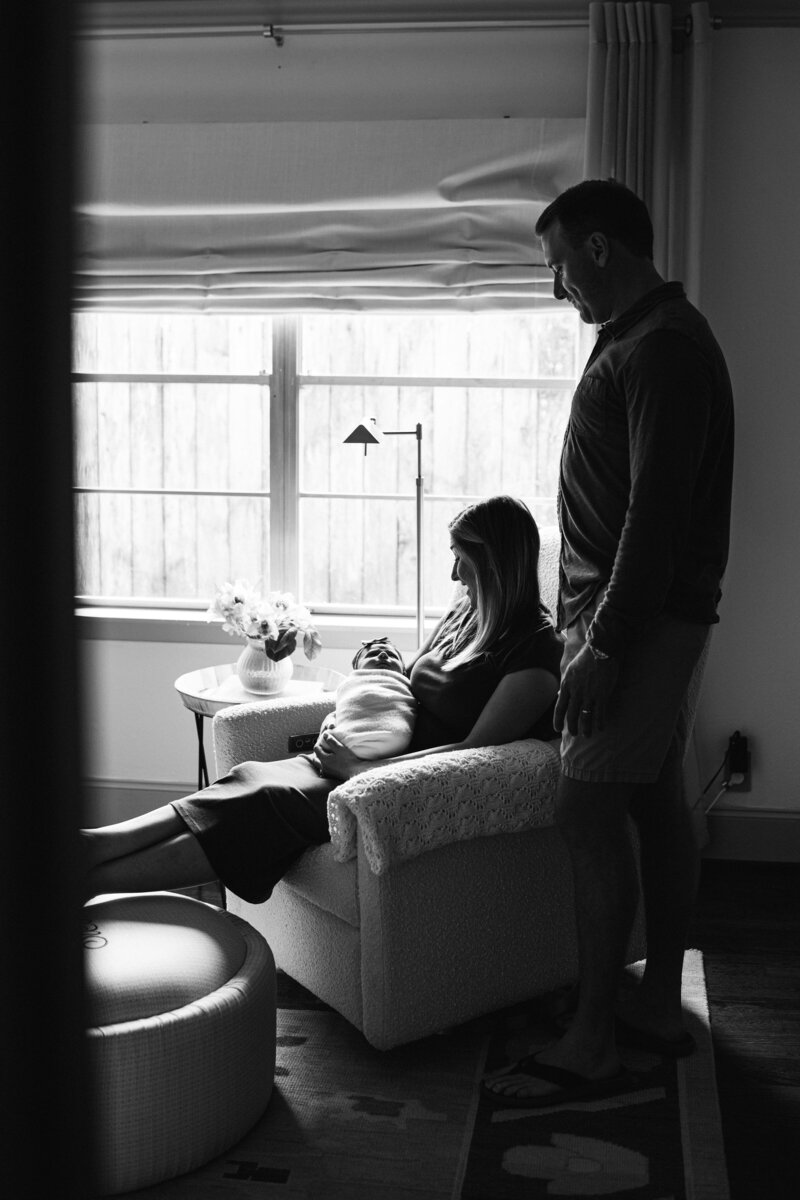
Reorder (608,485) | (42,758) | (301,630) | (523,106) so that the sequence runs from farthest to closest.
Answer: (523,106), (301,630), (608,485), (42,758)

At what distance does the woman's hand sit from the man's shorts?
0.54 meters

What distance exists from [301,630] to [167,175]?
4.95ft

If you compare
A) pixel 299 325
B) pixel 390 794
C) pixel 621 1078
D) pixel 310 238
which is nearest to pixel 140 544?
pixel 299 325

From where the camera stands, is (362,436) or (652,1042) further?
(362,436)

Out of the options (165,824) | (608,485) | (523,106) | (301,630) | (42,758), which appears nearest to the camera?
(42,758)

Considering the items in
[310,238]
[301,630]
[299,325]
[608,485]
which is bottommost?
[301,630]

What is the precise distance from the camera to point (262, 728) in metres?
2.60

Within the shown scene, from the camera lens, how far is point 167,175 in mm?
3492

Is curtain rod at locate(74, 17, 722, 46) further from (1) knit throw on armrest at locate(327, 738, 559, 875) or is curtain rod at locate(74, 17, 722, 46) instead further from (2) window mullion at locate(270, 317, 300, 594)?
(1) knit throw on armrest at locate(327, 738, 559, 875)

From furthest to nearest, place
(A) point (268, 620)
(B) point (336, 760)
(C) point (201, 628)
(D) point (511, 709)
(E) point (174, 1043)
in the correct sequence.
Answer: (C) point (201, 628)
(A) point (268, 620)
(B) point (336, 760)
(D) point (511, 709)
(E) point (174, 1043)

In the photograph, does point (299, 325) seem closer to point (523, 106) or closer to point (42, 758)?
point (523, 106)

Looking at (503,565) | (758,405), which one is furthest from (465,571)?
(758,405)

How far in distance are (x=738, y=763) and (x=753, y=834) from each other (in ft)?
0.73

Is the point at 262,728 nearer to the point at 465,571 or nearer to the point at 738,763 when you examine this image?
the point at 465,571
